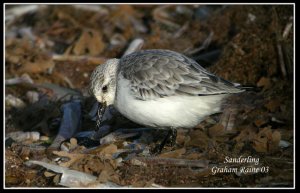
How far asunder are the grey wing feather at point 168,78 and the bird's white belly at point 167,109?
6 cm

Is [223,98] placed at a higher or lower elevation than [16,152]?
higher

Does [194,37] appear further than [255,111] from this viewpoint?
Yes

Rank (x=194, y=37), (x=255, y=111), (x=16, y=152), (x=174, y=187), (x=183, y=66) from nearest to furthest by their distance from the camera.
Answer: (x=174, y=187)
(x=183, y=66)
(x=16, y=152)
(x=255, y=111)
(x=194, y=37)

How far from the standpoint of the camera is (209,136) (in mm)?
6785

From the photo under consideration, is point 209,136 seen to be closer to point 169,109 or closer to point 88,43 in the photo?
point 169,109

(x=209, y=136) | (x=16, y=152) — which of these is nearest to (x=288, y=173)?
(x=209, y=136)

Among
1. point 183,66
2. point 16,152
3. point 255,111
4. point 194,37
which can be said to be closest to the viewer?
point 183,66

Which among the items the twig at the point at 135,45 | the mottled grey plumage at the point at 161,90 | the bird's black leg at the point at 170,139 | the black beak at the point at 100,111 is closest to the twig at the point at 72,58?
the twig at the point at 135,45

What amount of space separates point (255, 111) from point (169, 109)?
180cm

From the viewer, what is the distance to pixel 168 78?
613 cm

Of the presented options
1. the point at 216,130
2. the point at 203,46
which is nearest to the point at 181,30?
the point at 203,46

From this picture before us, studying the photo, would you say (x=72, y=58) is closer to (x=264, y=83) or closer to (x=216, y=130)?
(x=264, y=83)

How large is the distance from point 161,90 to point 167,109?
0.75 ft

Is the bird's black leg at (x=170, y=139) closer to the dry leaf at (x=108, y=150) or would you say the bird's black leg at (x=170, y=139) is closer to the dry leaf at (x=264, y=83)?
the dry leaf at (x=108, y=150)
